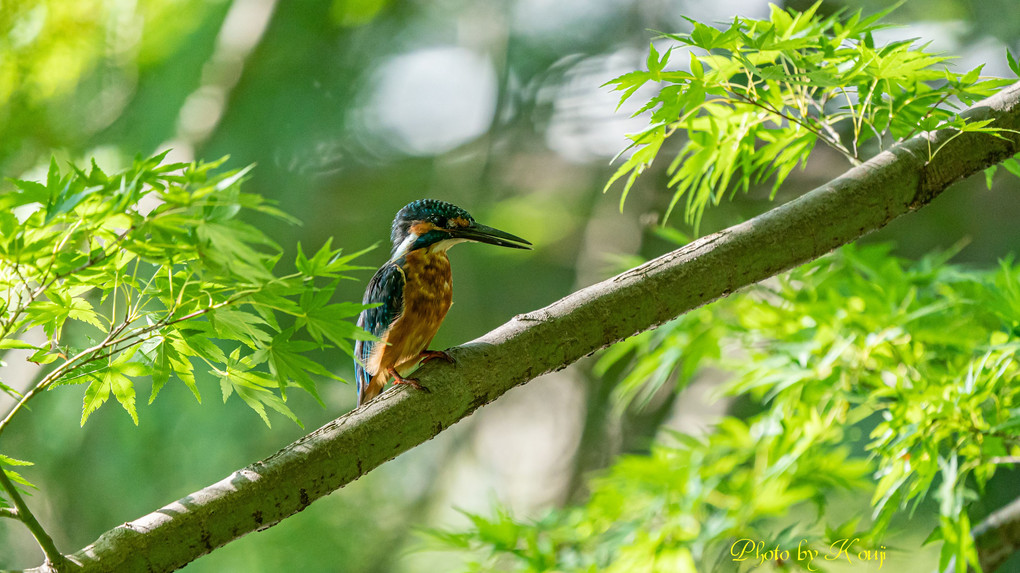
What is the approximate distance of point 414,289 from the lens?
1.57m

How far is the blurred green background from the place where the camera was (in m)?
3.32

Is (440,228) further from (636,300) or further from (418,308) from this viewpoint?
(636,300)

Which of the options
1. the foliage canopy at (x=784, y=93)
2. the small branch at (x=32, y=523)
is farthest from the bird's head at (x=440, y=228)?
the small branch at (x=32, y=523)

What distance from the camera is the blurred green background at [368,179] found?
332 centimetres

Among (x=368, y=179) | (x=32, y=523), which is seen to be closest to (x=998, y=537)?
(x=32, y=523)

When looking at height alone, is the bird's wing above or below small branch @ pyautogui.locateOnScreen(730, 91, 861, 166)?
below

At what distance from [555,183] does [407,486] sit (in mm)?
1934

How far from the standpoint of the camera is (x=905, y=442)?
4.40 ft

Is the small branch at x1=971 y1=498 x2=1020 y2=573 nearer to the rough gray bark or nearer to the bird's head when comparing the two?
the rough gray bark

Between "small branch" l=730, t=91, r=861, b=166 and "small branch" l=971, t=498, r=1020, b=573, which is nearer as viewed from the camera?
"small branch" l=730, t=91, r=861, b=166

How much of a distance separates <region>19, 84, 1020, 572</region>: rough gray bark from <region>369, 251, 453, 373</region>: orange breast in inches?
15.4

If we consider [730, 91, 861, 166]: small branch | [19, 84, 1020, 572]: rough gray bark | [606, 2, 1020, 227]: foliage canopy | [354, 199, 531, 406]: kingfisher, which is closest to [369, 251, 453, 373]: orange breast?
[354, 199, 531, 406]: kingfisher

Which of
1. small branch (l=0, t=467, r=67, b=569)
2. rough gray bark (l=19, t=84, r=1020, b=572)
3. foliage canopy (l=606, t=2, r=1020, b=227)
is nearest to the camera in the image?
small branch (l=0, t=467, r=67, b=569)

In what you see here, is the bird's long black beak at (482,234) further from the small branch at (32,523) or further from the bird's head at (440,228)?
the small branch at (32,523)
